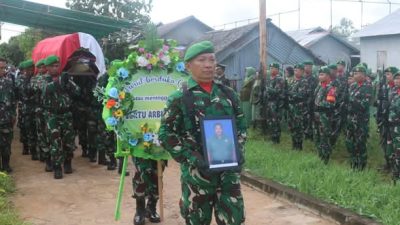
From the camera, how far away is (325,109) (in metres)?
8.19

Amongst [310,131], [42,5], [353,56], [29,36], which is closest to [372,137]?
[310,131]

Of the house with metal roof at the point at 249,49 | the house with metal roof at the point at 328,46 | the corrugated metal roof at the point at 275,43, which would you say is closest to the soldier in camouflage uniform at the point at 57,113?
the house with metal roof at the point at 249,49

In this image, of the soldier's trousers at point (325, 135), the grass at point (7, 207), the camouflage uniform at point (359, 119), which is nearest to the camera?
the grass at point (7, 207)

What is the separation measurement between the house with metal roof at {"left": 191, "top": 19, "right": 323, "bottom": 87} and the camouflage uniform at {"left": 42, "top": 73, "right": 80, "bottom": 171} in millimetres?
13736

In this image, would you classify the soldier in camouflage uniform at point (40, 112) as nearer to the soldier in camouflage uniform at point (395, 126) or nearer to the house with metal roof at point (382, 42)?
the soldier in camouflage uniform at point (395, 126)

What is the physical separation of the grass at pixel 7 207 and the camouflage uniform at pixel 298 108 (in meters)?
5.42

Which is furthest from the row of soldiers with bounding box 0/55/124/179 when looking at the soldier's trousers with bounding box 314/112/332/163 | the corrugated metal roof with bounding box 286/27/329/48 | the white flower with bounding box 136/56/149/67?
the corrugated metal roof with bounding box 286/27/329/48

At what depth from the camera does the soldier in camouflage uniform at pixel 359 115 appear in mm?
7852

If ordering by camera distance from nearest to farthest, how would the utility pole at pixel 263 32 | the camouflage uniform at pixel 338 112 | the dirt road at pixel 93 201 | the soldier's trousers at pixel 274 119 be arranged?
the dirt road at pixel 93 201 < the camouflage uniform at pixel 338 112 < the soldier's trousers at pixel 274 119 < the utility pole at pixel 263 32

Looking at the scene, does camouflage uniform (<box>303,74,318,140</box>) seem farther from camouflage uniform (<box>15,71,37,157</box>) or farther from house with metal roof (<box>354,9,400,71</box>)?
house with metal roof (<box>354,9,400,71</box>)

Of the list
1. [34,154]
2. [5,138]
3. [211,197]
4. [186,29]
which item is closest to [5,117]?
[5,138]

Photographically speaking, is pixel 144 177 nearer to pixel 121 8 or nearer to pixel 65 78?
pixel 65 78

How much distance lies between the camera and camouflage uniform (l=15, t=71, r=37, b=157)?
9.05 meters

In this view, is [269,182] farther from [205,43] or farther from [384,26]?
[384,26]
